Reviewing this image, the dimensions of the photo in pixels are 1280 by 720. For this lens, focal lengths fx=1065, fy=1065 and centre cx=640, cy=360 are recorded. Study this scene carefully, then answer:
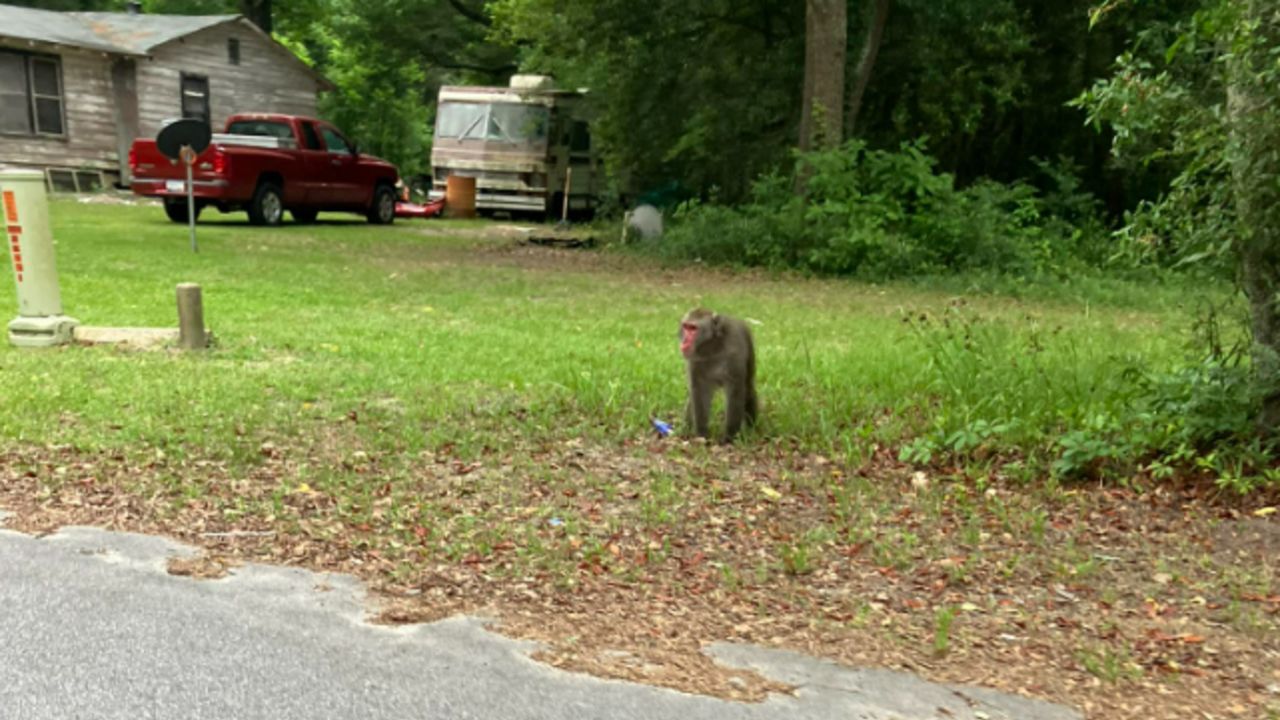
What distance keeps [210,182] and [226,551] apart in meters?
15.4

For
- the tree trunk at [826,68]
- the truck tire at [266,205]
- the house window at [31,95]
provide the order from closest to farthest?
the tree trunk at [826,68] < the truck tire at [266,205] < the house window at [31,95]

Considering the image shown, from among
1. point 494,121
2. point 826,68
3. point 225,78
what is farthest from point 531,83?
point 826,68

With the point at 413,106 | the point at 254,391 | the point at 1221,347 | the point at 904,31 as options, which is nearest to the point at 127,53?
the point at 413,106

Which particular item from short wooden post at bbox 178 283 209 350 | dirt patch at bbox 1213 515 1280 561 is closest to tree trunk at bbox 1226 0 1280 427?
dirt patch at bbox 1213 515 1280 561

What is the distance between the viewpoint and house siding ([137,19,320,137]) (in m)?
27.6

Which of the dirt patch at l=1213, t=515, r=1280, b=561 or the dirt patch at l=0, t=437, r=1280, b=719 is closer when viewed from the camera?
the dirt patch at l=0, t=437, r=1280, b=719

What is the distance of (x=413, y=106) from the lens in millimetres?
41250

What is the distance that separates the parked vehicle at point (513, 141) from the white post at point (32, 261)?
17384 mm

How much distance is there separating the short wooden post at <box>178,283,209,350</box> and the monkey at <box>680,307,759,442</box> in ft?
13.3

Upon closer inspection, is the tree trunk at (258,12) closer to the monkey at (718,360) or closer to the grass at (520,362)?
the grass at (520,362)

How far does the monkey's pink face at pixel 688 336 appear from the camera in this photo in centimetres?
555

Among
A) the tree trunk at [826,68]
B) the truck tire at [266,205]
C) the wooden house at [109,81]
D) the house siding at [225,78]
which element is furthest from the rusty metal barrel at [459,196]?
the tree trunk at [826,68]

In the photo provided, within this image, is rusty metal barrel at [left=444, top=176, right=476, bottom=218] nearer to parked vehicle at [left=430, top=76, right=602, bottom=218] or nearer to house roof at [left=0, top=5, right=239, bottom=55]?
parked vehicle at [left=430, top=76, right=602, bottom=218]

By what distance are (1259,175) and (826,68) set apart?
1153cm
